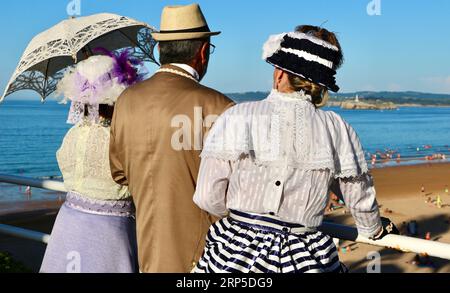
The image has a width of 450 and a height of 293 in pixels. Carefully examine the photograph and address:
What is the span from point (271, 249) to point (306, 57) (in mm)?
642

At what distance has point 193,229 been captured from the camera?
241cm

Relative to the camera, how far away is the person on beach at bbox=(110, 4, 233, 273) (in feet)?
7.79

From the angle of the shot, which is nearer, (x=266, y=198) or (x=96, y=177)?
(x=266, y=198)

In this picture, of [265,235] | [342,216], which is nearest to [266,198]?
[265,235]

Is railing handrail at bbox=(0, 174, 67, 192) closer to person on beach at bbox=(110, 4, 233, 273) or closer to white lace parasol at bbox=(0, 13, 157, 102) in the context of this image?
white lace parasol at bbox=(0, 13, 157, 102)

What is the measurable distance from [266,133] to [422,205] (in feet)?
54.5

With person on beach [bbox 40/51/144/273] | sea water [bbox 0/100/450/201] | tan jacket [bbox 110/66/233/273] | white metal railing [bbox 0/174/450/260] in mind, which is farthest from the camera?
sea water [bbox 0/100/450/201]

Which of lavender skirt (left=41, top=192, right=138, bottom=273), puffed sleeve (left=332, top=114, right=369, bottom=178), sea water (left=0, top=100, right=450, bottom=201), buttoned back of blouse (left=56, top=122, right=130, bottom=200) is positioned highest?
puffed sleeve (left=332, top=114, right=369, bottom=178)

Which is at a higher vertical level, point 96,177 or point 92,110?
point 92,110

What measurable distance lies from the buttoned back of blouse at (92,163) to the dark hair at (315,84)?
107 cm

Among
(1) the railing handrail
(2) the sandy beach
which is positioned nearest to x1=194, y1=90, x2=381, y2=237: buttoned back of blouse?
(1) the railing handrail

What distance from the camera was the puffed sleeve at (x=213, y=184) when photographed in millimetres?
2070

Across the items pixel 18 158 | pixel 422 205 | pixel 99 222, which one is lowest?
pixel 18 158

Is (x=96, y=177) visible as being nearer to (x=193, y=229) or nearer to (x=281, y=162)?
(x=193, y=229)
